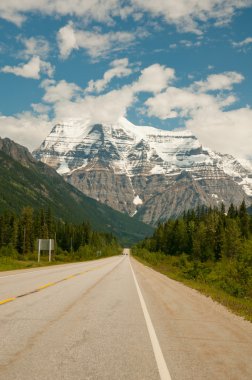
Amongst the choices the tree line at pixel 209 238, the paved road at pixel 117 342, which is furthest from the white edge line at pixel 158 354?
the tree line at pixel 209 238

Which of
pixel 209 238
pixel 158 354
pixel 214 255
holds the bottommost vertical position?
pixel 158 354

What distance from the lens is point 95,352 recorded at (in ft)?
27.8

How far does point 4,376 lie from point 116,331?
178 inches

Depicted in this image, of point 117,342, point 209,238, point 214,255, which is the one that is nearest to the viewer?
point 117,342

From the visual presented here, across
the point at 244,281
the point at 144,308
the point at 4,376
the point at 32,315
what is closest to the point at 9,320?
the point at 32,315

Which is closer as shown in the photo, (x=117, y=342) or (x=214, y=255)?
(x=117, y=342)

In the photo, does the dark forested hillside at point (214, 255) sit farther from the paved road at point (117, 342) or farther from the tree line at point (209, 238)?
the paved road at point (117, 342)

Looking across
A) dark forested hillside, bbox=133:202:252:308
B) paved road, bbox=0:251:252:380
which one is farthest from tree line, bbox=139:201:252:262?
paved road, bbox=0:251:252:380

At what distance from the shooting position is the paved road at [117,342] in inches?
288

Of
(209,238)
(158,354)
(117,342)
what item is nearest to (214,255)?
(209,238)

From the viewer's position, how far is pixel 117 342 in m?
9.52

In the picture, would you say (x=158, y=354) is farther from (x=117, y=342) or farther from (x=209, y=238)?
(x=209, y=238)

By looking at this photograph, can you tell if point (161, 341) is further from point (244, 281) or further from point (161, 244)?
point (161, 244)

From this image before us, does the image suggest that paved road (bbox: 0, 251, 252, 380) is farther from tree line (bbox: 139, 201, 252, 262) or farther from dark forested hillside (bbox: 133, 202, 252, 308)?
tree line (bbox: 139, 201, 252, 262)
